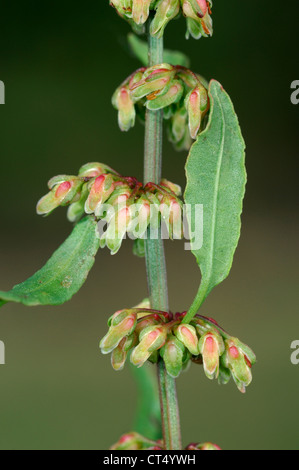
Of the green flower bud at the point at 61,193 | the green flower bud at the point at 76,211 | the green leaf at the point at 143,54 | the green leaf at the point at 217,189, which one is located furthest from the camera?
the green leaf at the point at 143,54

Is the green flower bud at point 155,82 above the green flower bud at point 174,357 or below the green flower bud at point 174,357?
above

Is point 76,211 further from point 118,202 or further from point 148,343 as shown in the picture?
point 148,343

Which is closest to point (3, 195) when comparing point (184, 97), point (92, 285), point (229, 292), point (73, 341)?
point (92, 285)

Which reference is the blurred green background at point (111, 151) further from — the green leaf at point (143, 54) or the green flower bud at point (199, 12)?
the green flower bud at point (199, 12)

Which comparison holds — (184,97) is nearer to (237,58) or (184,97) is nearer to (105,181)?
(105,181)

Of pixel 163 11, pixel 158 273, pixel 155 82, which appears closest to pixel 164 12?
pixel 163 11

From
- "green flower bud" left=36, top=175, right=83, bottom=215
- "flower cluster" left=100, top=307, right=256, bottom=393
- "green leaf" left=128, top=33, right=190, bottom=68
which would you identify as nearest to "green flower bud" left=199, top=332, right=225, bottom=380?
"flower cluster" left=100, top=307, right=256, bottom=393

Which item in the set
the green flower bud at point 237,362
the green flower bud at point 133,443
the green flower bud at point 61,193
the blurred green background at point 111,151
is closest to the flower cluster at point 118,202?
the green flower bud at point 61,193

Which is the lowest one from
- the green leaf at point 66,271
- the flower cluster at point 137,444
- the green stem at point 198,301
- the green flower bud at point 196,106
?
the flower cluster at point 137,444
